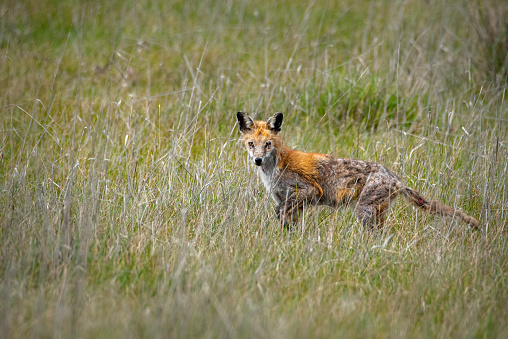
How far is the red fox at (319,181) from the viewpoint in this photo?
6016 mm

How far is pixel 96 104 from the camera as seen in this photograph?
9188mm

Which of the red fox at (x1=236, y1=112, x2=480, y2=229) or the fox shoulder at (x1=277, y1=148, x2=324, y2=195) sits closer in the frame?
the red fox at (x1=236, y1=112, x2=480, y2=229)

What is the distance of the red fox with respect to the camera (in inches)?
237

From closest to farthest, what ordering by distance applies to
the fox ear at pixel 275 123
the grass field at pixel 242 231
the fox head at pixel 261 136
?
the grass field at pixel 242 231 → the fox head at pixel 261 136 → the fox ear at pixel 275 123

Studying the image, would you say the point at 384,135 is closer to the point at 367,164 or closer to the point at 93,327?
the point at 367,164

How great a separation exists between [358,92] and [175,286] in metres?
5.68

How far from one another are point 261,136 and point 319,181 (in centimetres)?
92

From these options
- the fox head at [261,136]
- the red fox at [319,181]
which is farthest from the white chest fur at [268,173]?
the fox head at [261,136]

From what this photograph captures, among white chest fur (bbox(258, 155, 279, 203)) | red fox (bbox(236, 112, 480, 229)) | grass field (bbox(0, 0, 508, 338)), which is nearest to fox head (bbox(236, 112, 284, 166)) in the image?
red fox (bbox(236, 112, 480, 229))

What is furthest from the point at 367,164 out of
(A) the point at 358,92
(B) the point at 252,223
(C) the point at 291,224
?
(A) the point at 358,92

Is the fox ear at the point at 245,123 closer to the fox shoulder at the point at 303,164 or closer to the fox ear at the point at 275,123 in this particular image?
the fox ear at the point at 275,123

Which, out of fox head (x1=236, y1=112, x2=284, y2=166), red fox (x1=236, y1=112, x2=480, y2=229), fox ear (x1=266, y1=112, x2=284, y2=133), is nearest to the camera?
red fox (x1=236, y1=112, x2=480, y2=229)

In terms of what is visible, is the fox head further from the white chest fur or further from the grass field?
the grass field

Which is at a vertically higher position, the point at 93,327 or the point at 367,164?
the point at 367,164
